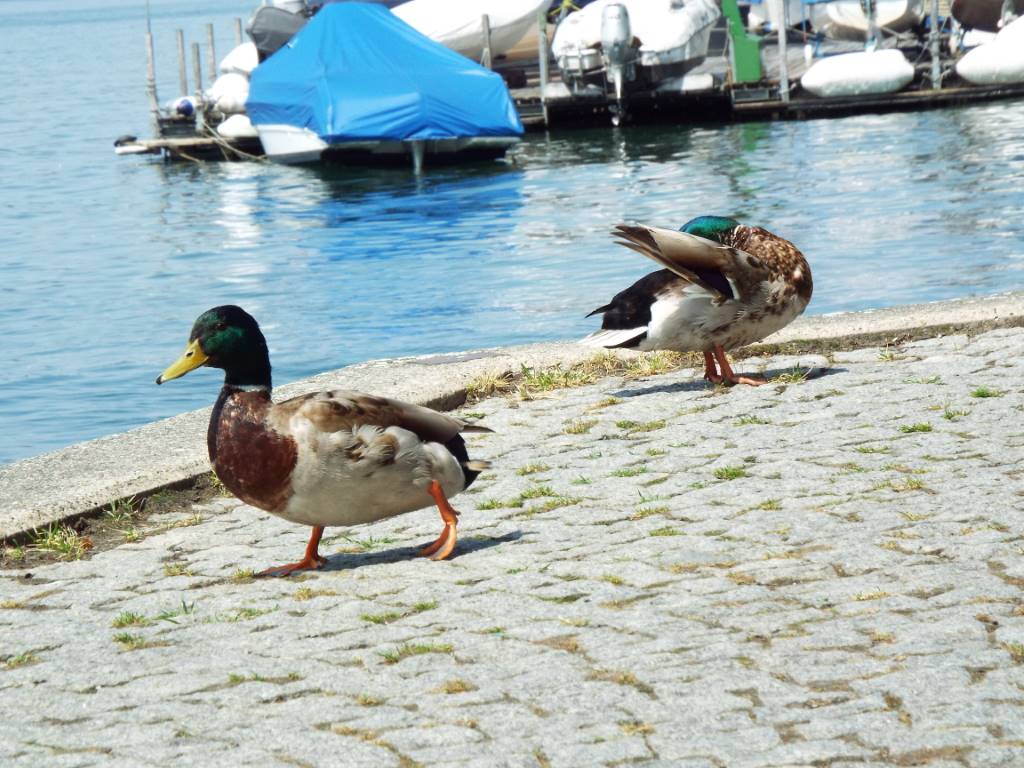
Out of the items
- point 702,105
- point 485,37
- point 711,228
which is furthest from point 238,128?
point 711,228

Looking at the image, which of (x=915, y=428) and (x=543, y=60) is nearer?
(x=915, y=428)

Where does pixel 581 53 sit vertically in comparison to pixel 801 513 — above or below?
above

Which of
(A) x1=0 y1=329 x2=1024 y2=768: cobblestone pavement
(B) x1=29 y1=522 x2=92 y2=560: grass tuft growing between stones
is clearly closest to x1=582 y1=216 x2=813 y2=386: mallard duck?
(A) x1=0 y1=329 x2=1024 y2=768: cobblestone pavement

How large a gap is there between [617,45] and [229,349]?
97.0ft

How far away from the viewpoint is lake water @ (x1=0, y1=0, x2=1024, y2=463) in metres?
15.1

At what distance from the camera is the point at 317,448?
536cm

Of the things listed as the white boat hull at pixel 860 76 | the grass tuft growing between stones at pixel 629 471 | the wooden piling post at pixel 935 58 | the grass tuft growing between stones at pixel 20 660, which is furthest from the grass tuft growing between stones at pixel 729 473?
the wooden piling post at pixel 935 58

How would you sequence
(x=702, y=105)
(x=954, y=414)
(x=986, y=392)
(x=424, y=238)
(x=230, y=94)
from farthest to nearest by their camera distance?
(x=230, y=94) → (x=702, y=105) → (x=424, y=238) → (x=986, y=392) → (x=954, y=414)

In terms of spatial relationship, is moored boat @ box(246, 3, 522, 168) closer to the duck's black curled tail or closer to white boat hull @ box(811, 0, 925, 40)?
white boat hull @ box(811, 0, 925, 40)

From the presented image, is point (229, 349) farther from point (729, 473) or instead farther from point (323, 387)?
point (323, 387)

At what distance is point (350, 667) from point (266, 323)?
1285cm

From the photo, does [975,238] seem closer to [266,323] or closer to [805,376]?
[266,323]

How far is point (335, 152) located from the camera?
32594 mm

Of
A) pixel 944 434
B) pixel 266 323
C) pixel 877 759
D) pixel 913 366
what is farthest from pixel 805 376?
pixel 266 323
